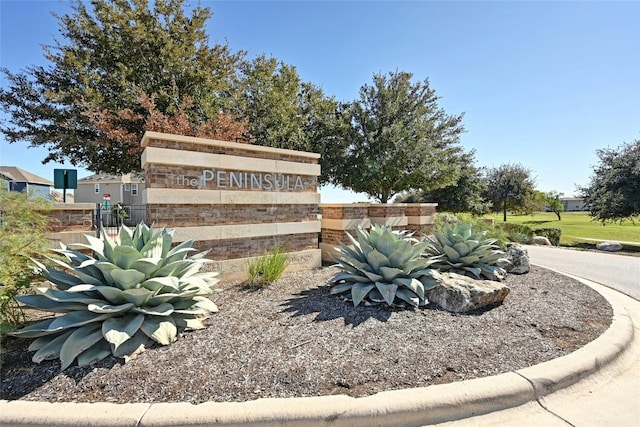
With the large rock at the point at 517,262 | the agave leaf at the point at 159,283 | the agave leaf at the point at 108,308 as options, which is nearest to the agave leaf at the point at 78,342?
the agave leaf at the point at 108,308

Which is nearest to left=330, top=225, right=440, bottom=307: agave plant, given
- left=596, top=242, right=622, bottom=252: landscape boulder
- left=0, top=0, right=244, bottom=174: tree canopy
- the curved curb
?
the curved curb

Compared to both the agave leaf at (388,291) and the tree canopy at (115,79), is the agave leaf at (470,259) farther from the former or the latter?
the tree canopy at (115,79)

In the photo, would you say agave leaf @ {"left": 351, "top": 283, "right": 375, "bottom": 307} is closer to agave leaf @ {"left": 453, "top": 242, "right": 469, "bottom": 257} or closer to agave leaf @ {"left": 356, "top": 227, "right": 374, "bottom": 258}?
agave leaf @ {"left": 356, "top": 227, "right": 374, "bottom": 258}

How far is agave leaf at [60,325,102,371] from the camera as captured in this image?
2604mm

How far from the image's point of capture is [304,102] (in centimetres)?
1534

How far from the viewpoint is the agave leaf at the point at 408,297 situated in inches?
155

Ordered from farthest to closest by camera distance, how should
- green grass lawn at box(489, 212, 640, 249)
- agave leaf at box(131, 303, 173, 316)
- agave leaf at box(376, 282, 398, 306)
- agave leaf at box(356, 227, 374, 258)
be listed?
green grass lawn at box(489, 212, 640, 249)
agave leaf at box(356, 227, 374, 258)
agave leaf at box(376, 282, 398, 306)
agave leaf at box(131, 303, 173, 316)

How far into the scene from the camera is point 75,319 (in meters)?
2.93

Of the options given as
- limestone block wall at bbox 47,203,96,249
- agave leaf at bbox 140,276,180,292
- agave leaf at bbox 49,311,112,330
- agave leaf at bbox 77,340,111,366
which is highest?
limestone block wall at bbox 47,203,96,249

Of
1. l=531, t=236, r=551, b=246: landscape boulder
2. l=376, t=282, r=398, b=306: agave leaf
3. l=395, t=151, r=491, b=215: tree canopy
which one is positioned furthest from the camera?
l=395, t=151, r=491, b=215: tree canopy

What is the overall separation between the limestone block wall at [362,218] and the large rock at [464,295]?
2.76 metres

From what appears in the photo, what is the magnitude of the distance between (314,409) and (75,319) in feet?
8.01

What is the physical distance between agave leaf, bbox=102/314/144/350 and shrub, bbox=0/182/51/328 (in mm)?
947

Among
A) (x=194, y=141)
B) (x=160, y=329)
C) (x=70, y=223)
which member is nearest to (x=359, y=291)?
(x=160, y=329)
